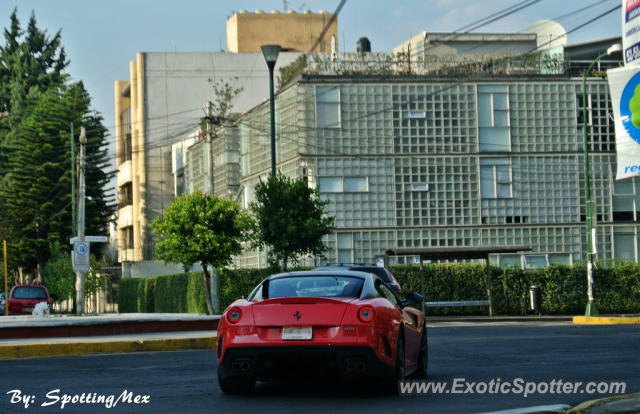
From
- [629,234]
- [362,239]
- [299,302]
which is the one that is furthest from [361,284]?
[629,234]

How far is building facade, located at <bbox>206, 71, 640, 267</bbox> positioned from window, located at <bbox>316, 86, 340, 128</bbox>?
0.04 m

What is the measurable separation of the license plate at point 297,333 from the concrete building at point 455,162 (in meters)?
34.5

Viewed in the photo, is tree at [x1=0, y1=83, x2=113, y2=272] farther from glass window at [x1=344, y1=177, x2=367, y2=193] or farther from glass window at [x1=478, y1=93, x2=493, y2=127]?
→ glass window at [x1=478, y1=93, x2=493, y2=127]

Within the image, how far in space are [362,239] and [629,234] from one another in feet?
39.4

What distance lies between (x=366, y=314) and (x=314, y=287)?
0.82 metres

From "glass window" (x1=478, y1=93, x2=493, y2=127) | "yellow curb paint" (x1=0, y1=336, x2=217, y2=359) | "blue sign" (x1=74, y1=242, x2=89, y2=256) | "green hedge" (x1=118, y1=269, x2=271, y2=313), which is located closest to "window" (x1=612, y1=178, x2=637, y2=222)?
"glass window" (x1=478, y1=93, x2=493, y2=127)

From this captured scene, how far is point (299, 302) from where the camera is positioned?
10.5 meters

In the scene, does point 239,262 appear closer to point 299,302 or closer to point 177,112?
point 177,112

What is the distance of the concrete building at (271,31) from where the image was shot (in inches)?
3046

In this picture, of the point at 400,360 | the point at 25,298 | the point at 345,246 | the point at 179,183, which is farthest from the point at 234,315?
the point at 179,183

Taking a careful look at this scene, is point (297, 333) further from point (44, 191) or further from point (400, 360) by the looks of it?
point (44, 191)

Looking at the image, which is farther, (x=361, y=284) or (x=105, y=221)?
(x=105, y=221)

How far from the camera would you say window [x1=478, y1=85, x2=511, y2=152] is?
46031 millimetres

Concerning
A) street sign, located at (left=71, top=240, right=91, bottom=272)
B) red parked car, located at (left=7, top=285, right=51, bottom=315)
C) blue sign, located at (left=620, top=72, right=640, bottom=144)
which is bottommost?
red parked car, located at (left=7, top=285, right=51, bottom=315)
